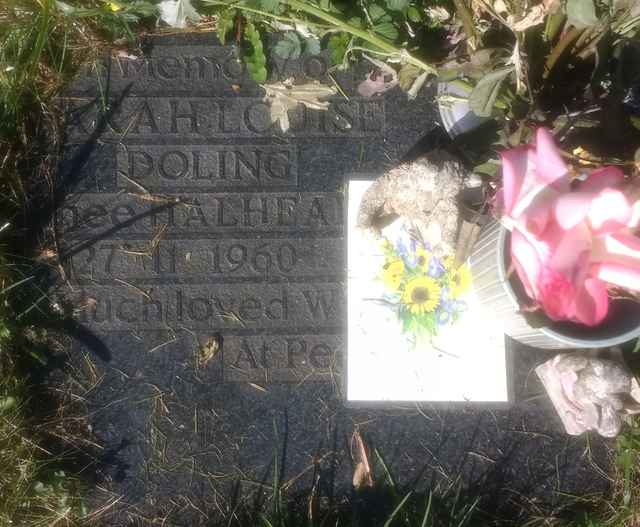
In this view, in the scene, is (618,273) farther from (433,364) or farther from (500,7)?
(433,364)

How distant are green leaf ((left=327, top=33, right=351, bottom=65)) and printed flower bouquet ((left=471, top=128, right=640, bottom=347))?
706 mm

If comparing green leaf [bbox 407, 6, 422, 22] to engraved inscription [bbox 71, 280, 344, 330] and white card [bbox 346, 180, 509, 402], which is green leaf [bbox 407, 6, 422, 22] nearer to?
white card [bbox 346, 180, 509, 402]

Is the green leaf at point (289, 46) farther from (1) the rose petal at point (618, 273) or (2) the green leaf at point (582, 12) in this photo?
(1) the rose petal at point (618, 273)

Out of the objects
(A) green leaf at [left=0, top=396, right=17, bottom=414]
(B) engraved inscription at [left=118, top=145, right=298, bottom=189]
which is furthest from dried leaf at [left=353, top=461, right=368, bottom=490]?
(A) green leaf at [left=0, top=396, right=17, bottom=414]

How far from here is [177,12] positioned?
1.29 m

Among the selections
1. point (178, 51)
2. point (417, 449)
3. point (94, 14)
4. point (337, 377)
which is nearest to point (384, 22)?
point (178, 51)

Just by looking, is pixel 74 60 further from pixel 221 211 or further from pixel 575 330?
pixel 575 330

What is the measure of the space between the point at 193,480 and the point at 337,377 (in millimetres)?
396

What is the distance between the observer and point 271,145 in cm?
135

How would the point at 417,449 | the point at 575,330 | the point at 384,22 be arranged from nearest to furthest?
1. the point at 575,330
2. the point at 384,22
3. the point at 417,449

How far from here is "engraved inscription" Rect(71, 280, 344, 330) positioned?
4.33 ft

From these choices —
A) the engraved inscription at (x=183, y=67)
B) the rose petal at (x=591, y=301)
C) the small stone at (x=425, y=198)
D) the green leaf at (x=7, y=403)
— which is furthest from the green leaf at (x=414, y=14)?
the green leaf at (x=7, y=403)

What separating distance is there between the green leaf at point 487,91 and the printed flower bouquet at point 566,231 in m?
0.27

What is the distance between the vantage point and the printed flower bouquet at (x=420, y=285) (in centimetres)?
128
